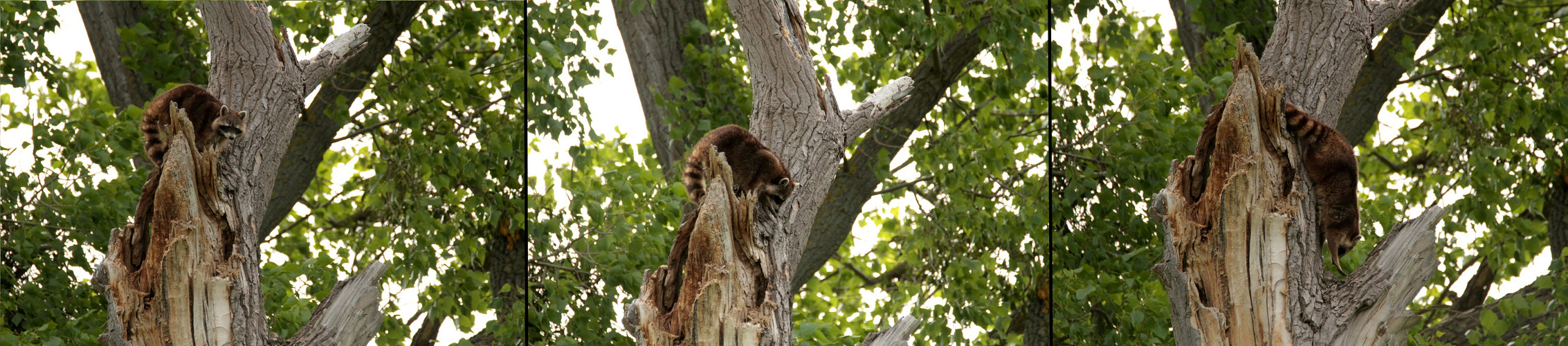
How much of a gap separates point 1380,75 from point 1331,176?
1663 millimetres

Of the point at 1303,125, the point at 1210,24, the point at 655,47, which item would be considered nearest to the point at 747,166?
the point at 1303,125

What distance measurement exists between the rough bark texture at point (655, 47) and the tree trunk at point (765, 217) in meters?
1.28

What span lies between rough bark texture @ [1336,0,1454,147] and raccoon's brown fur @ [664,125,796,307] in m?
2.44

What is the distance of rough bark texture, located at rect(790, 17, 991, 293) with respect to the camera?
16.1ft

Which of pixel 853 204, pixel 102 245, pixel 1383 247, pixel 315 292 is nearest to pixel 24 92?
pixel 102 245

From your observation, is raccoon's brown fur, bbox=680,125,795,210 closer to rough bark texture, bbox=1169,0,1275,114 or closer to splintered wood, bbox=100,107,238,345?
splintered wood, bbox=100,107,238,345

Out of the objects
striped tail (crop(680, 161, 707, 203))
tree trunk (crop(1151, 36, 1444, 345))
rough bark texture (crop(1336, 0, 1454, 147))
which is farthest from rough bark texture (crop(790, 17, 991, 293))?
tree trunk (crop(1151, 36, 1444, 345))

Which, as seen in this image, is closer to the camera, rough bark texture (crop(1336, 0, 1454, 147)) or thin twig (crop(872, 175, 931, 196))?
rough bark texture (crop(1336, 0, 1454, 147))

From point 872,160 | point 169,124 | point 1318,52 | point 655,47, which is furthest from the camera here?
point 872,160

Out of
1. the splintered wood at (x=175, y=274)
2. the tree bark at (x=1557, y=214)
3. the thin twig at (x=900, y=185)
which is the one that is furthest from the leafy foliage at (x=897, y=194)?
the tree bark at (x=1557, y=214)

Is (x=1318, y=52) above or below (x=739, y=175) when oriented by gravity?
above

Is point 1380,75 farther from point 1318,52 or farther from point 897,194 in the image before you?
point 897,194

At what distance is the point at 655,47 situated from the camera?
4660 mm

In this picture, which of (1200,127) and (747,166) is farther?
(1200,127)
